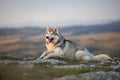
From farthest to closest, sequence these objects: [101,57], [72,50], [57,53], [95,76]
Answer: [101,57], [72,50], [57,53], [95,76]

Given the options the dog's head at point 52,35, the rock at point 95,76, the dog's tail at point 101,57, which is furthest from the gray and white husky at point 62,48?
the rock at point 95,76

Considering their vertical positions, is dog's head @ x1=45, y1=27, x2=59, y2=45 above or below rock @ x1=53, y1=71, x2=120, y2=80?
above

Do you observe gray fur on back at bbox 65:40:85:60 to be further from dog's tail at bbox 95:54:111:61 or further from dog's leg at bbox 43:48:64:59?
dog's tail at bbox 95:54:111:61

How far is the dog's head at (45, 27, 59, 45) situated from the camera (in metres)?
19.1

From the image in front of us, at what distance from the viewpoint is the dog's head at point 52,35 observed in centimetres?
1906

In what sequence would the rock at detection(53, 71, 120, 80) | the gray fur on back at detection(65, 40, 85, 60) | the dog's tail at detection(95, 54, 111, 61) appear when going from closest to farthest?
the rock at detection(53, 71, 120, 80)
the gray fur on back at detection(65, 40, 85, 60)
the dog's tail at detection(95, 54, 111, 61)

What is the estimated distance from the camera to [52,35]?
19141mm

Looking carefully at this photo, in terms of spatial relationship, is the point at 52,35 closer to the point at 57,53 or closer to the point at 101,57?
the point at 57,53

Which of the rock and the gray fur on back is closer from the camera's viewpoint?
the rock

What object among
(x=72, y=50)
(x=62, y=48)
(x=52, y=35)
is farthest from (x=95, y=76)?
(x=52, y=35)

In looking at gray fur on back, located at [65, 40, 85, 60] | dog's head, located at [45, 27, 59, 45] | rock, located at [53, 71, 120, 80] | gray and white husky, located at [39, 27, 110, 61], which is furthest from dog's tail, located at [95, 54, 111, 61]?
rock, located at [53, 71, 120, 80]

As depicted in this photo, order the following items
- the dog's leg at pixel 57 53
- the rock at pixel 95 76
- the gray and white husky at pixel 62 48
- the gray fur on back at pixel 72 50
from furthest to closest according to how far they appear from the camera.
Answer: the gray fur on back at pixel 72 50 < the gray and white husky at pixel 62 48 < the dog's leg at pixel 57 53 < the rock at pixel 95 76

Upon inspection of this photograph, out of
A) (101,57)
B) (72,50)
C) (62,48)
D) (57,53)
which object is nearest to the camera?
(57,53)

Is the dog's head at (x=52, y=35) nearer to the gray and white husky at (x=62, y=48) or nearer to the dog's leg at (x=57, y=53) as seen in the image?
the gray and white husky at (x=62, y=48)
